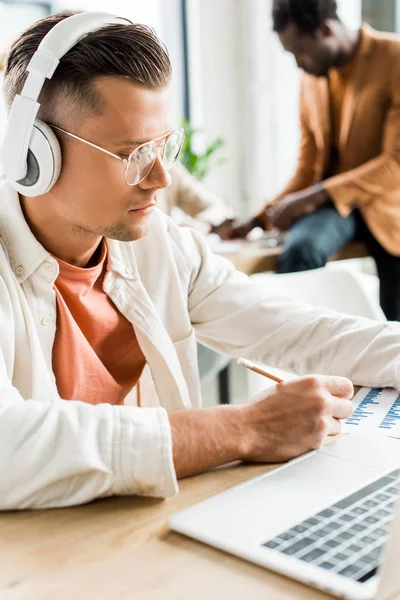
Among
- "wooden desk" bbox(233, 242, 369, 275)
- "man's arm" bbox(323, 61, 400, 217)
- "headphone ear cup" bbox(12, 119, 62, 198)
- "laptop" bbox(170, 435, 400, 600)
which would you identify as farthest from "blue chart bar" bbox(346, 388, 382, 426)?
"man's arm" bbox(323, 61, 400, 217)

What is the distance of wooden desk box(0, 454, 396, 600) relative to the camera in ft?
1.96

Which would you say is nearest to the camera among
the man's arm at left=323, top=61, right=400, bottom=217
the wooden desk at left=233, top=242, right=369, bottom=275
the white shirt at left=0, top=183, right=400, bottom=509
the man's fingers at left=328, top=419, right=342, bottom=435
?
the white shirt at left=0, top=183, right=400, bottom=509

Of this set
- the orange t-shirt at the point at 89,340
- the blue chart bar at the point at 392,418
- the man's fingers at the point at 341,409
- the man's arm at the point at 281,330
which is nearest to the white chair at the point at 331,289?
the man's arm at the point at 281,330

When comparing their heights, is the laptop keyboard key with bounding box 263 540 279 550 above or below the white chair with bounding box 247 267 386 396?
above

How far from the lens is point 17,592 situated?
0.61 metres

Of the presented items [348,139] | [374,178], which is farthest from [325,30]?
[374,178]

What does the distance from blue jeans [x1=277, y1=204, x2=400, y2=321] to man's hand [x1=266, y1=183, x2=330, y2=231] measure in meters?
0.03

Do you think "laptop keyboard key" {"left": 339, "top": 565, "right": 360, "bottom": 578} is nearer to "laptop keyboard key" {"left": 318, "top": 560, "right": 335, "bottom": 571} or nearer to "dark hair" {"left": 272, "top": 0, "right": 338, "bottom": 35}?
"laptop keyboard key" {"left": 318, "top": 560, "right": 335, "bottom": 571}

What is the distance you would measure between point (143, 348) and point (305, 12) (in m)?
1.70

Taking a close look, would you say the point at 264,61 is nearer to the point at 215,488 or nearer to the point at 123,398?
the point at 123,398

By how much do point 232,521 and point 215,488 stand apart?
0.10 meters

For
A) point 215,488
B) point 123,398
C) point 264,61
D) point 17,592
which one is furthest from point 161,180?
point 264,61

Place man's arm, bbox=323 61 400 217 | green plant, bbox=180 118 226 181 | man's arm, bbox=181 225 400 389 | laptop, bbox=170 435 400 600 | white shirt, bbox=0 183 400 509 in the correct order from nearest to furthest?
laptop, bbox=170 435 400 600
white shirt, bbox=0 183 400 509
man's arm, bbox=181 225 400 389
man's arm, bbox=323 61 400 217
green plant, bbox=180 118 226 181

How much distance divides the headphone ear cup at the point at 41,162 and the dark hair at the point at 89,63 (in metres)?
0.07
